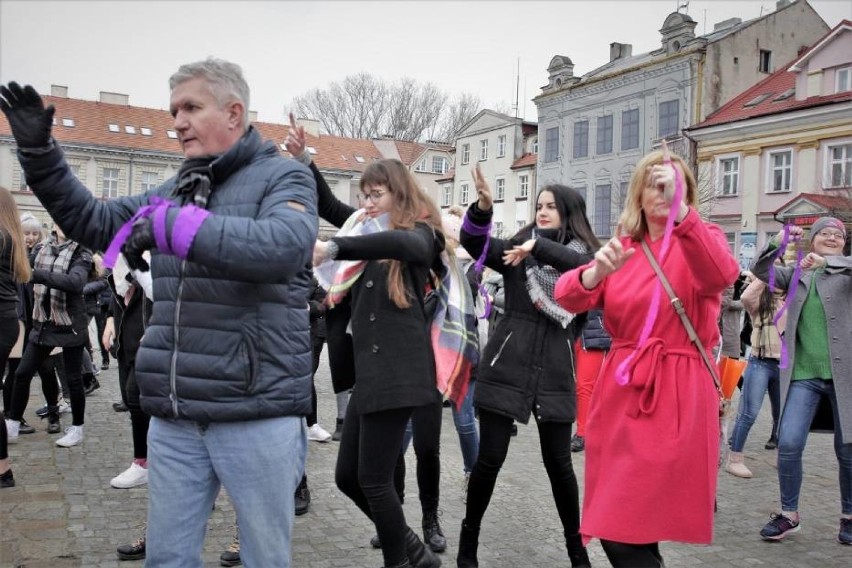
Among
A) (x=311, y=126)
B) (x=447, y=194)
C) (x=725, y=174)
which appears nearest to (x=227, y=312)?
(x=725, y=174)

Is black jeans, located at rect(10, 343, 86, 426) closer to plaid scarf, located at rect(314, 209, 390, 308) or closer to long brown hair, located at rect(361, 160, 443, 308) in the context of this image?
plaid scarf, located at rect(314, 209, 390, 308)

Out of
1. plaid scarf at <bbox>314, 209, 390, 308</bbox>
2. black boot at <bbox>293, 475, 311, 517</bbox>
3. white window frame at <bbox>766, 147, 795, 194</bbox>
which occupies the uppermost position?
white window frame at <bbox>766, 147, 795, 194</bbox>

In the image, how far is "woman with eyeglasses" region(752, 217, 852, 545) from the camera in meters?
5.28

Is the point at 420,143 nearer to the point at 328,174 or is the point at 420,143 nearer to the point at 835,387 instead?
the point at 328,174

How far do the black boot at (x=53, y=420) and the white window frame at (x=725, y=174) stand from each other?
3016 cm

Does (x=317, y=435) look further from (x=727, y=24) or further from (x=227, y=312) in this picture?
(x=727, y=24)

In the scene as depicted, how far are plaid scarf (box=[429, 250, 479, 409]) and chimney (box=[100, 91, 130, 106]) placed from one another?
56.7 m

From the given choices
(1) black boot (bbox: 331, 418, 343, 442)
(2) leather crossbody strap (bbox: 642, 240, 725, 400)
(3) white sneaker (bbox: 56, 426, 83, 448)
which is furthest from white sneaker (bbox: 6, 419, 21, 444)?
(2) leather crossbody strap (bbox: 642, 240, 725, 400)

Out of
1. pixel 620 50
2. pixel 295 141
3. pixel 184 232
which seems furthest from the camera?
pixel 620 50

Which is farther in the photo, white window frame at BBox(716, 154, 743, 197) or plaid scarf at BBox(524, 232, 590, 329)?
white window frame at BBox(716, 154, 743, 197)

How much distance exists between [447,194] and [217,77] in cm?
5151

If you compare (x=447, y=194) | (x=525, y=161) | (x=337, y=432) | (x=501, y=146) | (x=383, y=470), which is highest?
(x=501, y=146)

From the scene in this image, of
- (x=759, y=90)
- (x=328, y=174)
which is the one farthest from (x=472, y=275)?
(x=328, y=174)

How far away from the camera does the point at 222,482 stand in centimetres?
279
